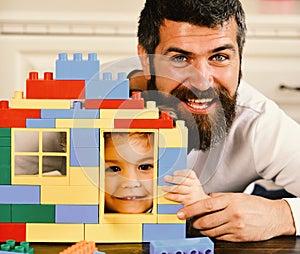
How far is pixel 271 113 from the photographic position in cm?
151

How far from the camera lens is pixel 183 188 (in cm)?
107

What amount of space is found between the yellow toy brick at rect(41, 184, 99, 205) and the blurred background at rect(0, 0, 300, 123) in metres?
1.00

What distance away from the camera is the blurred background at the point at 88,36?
2006 mm

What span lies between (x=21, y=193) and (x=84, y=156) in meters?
0.12

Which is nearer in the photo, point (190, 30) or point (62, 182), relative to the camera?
point (62, 182)

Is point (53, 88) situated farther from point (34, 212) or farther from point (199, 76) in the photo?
point (199, 76)

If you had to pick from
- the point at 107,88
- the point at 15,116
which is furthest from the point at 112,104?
the point at 15,116

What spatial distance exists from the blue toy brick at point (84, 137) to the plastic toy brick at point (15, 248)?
6.7 inches

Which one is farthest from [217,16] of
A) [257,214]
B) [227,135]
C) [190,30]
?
[257,214]

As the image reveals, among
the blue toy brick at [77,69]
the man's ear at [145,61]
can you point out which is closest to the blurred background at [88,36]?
the man's ear at [145,61]

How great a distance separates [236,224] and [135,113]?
25cm

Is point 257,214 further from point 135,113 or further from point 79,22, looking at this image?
point 79,22

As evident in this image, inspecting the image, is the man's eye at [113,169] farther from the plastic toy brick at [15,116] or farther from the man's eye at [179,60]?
the man's eye at [179,60]

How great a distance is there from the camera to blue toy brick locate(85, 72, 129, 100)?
104 cm
